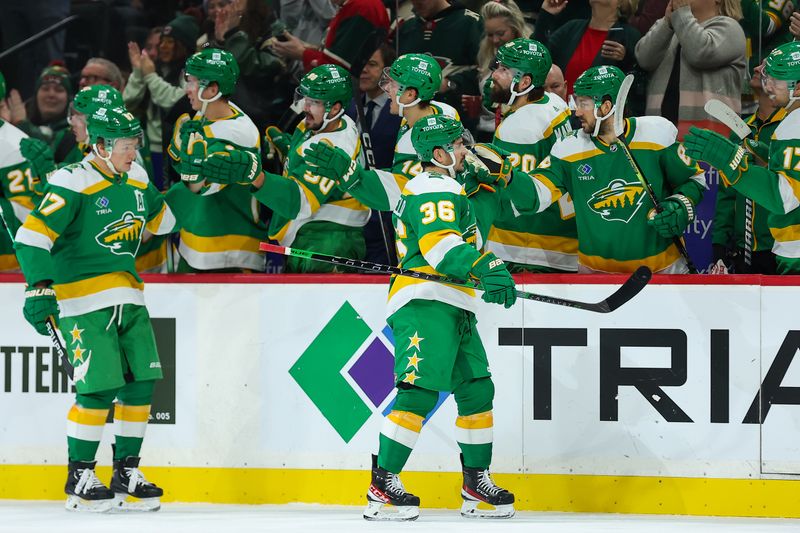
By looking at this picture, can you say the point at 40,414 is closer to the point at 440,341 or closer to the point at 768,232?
the point at 440,341

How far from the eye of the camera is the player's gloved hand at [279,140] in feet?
21.1

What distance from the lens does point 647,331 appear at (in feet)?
17.5

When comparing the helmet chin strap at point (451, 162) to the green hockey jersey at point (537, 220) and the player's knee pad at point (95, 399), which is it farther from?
the player's knee pad at point (95, 399)

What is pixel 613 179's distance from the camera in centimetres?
560

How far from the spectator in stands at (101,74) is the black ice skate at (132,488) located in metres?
2.15

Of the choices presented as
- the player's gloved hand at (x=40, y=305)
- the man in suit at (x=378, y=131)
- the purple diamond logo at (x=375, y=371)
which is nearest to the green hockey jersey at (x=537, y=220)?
the man in suit at (x=378, y=131)

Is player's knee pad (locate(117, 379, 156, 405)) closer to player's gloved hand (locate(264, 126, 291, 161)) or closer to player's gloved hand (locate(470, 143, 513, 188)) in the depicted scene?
player's gloved hand (locate(264, 126, 291, 161))

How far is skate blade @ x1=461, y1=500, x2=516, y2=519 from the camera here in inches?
204

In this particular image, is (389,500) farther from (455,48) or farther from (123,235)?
(455,48)

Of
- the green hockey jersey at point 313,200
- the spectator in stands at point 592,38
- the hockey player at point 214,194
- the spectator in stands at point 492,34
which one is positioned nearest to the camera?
the green hockey jersey at point 313,200

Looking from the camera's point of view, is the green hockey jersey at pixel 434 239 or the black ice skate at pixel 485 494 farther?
the black ice skate at pixel 485 494

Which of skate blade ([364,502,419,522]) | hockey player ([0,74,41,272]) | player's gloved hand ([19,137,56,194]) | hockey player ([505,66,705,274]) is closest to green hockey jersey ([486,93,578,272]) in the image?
hockey player ([505,66,705,274])

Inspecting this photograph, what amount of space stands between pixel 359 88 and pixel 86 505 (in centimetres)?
232

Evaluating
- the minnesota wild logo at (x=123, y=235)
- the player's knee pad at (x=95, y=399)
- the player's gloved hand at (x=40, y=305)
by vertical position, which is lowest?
the player's knee pad at (x=95, y=399)
